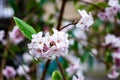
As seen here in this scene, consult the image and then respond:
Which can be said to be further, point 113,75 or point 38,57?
point 113,75

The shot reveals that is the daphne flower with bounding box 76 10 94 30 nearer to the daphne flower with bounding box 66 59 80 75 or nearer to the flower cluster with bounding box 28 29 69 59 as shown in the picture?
the flower cluster with bounding box 28 29 69 59

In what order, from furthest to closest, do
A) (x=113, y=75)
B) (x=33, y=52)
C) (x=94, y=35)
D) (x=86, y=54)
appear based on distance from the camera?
(x=94, y=35)
(x=86, y=54)
(x=113, y=75)
(x=33, y=52)

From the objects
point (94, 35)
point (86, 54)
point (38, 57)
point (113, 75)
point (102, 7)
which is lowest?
point (38, 57)

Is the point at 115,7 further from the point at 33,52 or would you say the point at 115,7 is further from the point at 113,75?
the point at 33,52

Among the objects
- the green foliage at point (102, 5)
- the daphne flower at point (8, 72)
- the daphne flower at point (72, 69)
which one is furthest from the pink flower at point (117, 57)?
the daphne flower at point (8, 72)

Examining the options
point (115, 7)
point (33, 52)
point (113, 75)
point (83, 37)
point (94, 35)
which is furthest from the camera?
point (94, 35)

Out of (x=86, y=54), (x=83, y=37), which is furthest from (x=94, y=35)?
(x=86, y=54)

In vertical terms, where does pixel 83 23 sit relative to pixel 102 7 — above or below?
below

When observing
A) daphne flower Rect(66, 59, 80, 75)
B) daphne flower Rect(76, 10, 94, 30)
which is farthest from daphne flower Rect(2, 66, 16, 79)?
daphne flower Rect(76, 10, 94, 30)

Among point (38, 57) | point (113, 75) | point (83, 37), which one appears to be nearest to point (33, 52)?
point (38, 57)
